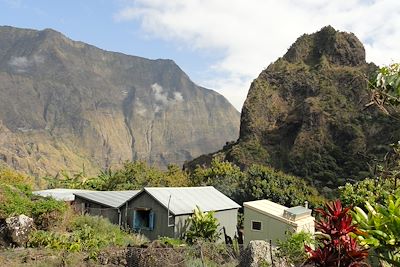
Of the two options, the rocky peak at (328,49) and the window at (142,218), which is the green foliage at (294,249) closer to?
the window at (142,218)

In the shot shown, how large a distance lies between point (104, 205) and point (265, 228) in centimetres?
945

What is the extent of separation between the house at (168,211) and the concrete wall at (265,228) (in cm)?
229

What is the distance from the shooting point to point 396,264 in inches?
176

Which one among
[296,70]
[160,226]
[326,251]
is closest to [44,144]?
[296,70]

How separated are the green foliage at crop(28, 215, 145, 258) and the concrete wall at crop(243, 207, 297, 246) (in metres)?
6.22

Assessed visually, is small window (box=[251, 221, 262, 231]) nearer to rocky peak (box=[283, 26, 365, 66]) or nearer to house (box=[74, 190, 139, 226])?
house (box=[74, 190, 139, 226])

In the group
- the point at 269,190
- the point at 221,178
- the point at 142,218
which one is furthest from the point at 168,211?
the point at 221,178

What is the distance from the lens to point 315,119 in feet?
231

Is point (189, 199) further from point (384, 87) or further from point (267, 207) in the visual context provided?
point (384, 87)

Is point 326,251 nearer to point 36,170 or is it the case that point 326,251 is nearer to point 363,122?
point 363,122

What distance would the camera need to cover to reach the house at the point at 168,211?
22812 mm

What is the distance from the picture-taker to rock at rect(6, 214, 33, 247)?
17.5 meters

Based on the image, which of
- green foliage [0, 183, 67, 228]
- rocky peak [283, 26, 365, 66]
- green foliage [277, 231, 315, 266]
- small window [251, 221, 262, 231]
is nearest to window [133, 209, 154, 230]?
green foliage [0, 183, 67, 228]

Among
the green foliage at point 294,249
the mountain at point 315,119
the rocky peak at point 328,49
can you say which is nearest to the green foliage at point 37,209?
the green foliage at point 294,249
